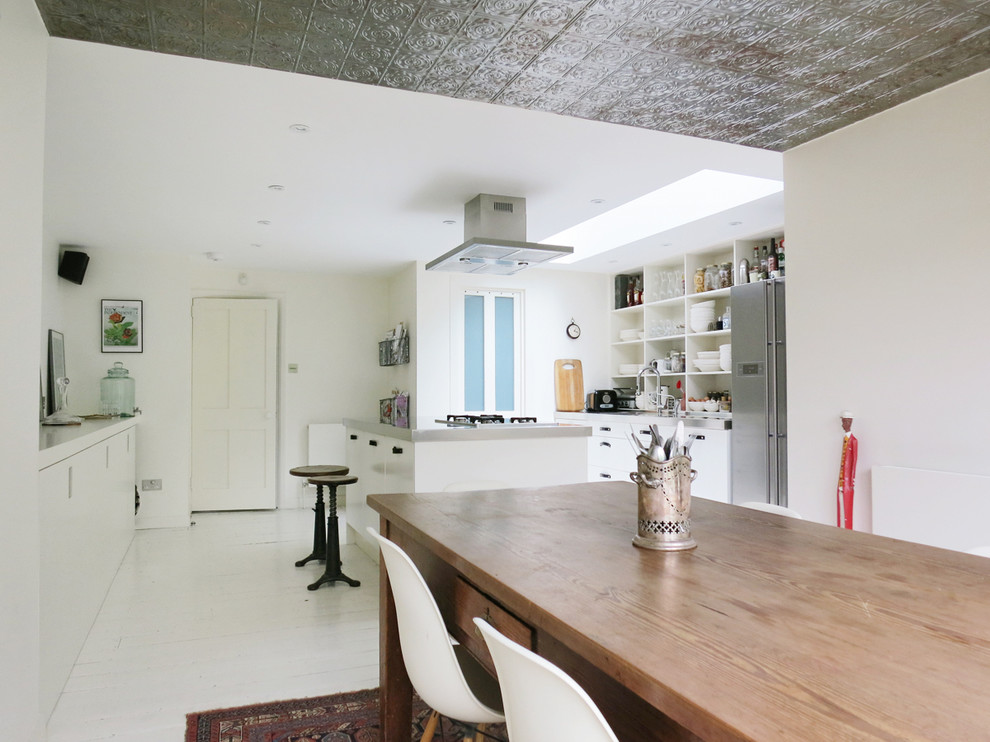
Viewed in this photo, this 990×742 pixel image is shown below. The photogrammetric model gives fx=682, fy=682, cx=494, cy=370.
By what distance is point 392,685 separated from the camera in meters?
2.04

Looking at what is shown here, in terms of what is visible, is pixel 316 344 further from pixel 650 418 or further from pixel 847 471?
pixel 847 471

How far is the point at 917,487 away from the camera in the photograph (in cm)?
268

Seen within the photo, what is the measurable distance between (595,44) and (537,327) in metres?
4.72

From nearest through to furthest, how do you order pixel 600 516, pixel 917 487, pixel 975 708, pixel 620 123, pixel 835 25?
1. pixel 975 708
2. pixel 600 516
3. pixel 835 25
4. pixel 917 487
5. pixel 620 123

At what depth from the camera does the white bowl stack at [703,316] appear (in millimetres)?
5906

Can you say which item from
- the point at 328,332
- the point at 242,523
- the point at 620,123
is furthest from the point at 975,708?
the point at 328,332

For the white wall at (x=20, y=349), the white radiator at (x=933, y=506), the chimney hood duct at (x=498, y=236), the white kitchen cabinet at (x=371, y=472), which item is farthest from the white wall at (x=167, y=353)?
the white radiator at (x=933, y=506)

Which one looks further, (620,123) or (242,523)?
(242,523)

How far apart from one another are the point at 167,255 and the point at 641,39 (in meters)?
5.13

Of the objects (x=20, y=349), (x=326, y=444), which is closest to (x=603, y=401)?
(x=326, y=444)

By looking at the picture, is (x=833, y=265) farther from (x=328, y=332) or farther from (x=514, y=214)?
(x=328, y=332)

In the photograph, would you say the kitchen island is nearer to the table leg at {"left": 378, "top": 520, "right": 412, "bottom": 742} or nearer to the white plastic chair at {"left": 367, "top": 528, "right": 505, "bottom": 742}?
the table leg at {"left": 378, "top": 520, "right": 412, "bottom": 742}

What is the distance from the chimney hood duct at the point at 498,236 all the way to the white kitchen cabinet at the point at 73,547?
235 cm

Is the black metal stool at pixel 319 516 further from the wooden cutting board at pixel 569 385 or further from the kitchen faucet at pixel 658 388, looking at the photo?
the kitchen faucet at pixel 658 388
